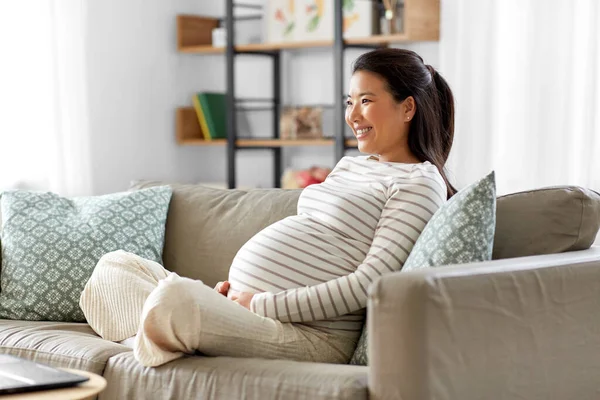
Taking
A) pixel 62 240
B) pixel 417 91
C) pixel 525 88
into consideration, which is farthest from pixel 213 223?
pixel 525 88

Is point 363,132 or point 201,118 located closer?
point 363,132

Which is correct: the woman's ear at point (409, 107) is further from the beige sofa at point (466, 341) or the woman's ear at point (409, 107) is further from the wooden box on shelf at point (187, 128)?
the wooden box on shelf at point (187, 128)

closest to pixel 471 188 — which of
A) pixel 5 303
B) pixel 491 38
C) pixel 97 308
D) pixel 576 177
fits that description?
pixel 97 308

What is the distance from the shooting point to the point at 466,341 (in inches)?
69.8

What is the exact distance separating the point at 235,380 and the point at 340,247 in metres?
0.43

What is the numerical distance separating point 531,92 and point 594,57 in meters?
0.29

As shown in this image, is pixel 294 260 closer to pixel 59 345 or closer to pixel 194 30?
pixel 59 345

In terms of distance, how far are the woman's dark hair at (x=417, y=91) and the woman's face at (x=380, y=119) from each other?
14 millimetres

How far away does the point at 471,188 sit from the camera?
1.99 m

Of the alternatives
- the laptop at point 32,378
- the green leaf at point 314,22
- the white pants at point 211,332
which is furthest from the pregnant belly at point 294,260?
the green leaf at point 314,22

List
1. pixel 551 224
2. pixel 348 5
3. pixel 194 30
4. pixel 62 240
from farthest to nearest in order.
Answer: pixel 194 30, pixel 348 5, pixel 62 240, pixel 551 224

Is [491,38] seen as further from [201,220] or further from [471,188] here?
[471,188]

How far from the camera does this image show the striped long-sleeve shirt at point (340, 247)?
6.89 feet

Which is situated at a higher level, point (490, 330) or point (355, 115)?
point (355, 115)
